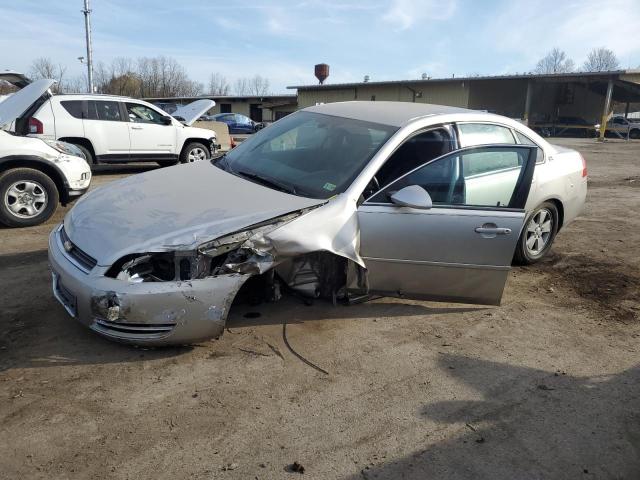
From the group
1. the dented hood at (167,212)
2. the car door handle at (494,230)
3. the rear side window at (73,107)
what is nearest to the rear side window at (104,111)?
the rear side window at (73,107)

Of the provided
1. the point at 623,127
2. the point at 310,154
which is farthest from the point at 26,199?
the point at 623,127

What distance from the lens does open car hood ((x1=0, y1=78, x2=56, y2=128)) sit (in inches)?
278

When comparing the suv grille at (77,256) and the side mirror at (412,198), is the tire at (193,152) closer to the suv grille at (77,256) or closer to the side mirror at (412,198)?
the suv grille at (77,256)

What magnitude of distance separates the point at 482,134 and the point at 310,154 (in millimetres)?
1679

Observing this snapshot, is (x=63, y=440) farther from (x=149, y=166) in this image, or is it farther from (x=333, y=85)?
(x=333, y=85)

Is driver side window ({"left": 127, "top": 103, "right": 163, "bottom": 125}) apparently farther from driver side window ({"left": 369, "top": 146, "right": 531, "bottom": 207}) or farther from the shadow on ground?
the shadow on ground

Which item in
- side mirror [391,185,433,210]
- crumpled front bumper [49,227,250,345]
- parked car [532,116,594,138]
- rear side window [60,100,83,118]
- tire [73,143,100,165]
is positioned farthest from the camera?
parked car [532,116,594,138]

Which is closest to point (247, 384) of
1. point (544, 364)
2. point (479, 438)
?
point (479, 438)

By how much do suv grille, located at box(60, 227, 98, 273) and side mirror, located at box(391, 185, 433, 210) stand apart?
2101 millimetres

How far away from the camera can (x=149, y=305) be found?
317 centimetres

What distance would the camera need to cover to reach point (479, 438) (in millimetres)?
2783

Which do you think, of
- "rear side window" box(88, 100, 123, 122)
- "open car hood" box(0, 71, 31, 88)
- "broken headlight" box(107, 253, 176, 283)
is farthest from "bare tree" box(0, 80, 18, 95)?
"broken headlight" box(107, 253, 176, 283)

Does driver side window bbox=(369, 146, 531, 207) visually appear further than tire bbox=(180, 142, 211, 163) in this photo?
No

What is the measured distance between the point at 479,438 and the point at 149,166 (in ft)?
40.8
